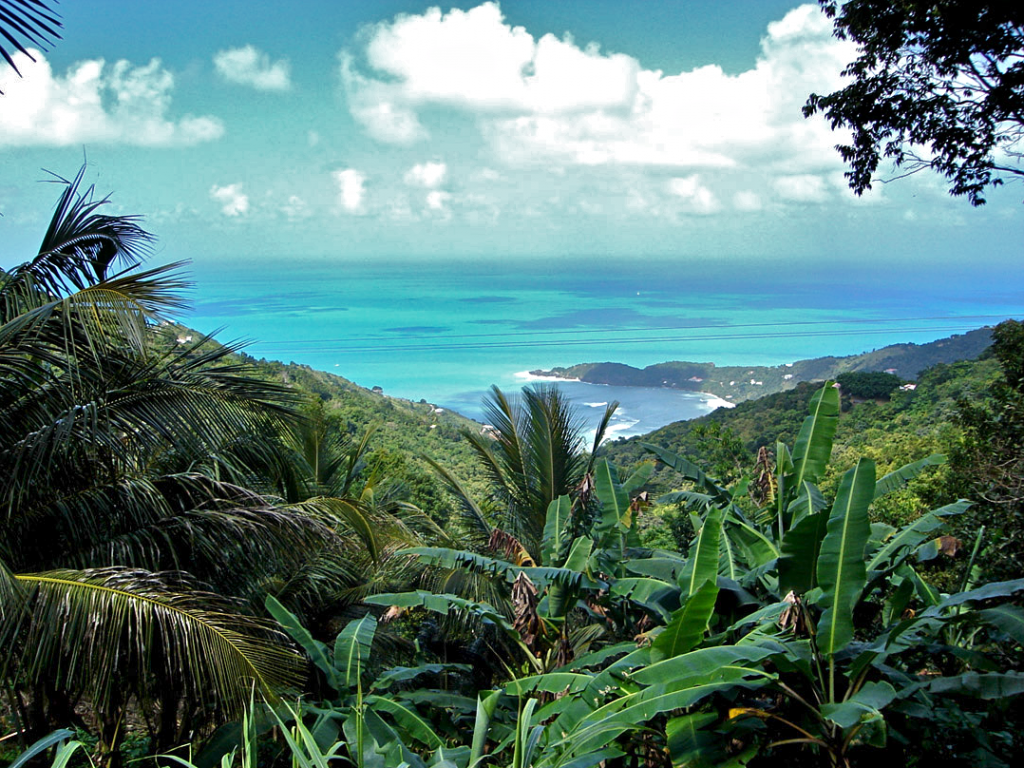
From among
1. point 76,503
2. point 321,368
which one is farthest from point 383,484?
point 321,368

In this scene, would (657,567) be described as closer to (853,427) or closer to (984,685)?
(984,685)

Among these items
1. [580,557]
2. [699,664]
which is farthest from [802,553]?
[580,557]

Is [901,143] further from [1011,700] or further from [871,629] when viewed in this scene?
[1011,700]

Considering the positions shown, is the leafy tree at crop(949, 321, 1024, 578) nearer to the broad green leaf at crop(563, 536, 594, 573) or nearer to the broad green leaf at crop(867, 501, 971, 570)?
the broad green leaf at crop(867, 501, 971, 570)

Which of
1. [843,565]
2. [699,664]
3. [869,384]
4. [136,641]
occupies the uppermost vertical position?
[843,565]

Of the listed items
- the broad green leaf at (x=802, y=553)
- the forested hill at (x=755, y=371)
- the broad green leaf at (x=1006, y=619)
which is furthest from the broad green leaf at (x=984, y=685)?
the forested hill at (x=755, y=371)

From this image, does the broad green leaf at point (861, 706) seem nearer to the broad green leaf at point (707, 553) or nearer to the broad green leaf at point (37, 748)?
the broad green leaf at point (707, 553)

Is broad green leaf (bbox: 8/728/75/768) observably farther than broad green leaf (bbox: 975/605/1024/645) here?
No

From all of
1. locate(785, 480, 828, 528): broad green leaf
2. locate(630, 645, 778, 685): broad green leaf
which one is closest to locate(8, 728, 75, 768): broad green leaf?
locate(630, 645, 778, 685): broad green leaf
